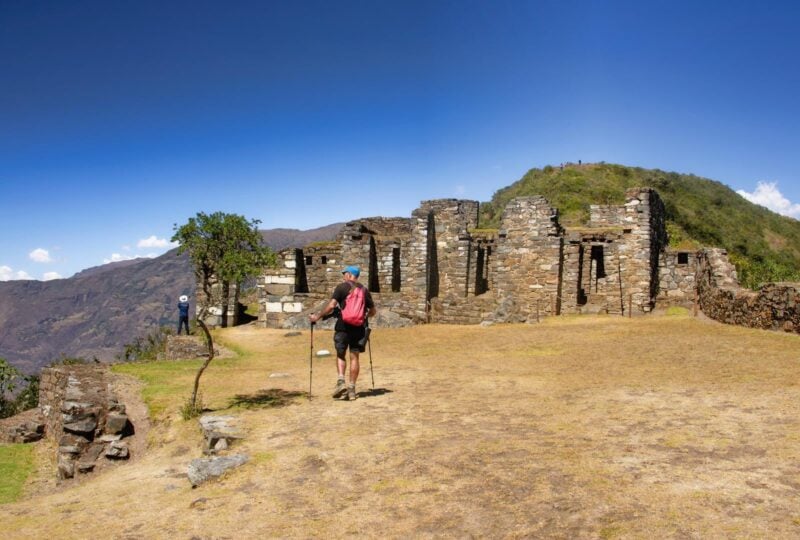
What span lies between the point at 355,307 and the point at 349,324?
308 mm

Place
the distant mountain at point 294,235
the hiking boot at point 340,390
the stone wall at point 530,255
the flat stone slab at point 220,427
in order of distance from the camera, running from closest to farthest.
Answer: the flat stone slab at point 220,427, the hiking boot at point 340,390, the stone wall at point 530,255, the distant mountain at point 294,235

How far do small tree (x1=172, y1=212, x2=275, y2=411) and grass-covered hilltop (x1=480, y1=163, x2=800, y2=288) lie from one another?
28414 millimetres

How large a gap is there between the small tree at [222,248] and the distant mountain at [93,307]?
7123cm

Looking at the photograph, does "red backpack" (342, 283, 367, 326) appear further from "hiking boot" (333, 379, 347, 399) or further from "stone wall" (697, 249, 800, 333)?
"stone wall" (697, 249, 800, 333)

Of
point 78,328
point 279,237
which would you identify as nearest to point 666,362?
point 78,328

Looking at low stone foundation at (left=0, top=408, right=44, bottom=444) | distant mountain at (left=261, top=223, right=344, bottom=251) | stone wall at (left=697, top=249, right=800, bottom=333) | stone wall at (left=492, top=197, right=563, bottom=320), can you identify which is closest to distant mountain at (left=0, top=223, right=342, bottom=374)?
distant mountain at (left=261, top=223, right=344, bottom=251)

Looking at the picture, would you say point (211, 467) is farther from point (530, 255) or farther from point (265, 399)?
point (530, 255)

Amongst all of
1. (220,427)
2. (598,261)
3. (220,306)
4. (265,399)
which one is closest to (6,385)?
(220,306)

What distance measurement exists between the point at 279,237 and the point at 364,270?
129 metres

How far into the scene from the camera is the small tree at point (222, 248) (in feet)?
43.8

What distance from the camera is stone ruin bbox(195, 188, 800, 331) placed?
21031 millimetres

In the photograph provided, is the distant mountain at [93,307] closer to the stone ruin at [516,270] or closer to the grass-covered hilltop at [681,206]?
the grass-covered hilltop at [681,206]

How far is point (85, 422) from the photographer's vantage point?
10023 millimetres

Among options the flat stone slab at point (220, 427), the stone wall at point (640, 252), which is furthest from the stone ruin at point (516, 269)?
the flat stone slab at point (220, 427)
